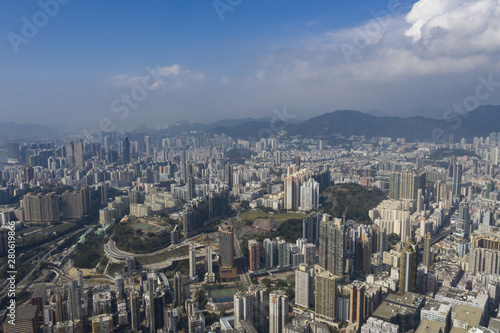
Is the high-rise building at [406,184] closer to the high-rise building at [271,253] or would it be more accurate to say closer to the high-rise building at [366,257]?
the high-rise building at [366,257]

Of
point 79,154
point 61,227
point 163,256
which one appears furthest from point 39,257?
point 79,154

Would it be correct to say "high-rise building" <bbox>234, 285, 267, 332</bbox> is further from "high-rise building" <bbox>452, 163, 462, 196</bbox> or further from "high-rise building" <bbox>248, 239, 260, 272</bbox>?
"high-rise building" <bbox>452, 163, 462, 196</bbox>

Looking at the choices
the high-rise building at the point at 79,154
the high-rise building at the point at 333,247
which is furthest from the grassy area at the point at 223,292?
the high-rise building at the point at 79,154

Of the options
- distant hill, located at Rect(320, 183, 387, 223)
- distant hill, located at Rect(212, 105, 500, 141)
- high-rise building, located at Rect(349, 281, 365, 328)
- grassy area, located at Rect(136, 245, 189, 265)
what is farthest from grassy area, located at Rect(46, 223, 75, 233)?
distant hill, located at Rect(212, 105, 500, 141)

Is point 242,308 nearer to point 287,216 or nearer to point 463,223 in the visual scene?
point 287,216

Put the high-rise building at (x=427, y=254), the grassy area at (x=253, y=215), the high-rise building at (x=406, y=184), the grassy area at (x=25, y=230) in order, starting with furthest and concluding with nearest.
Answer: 1. the high-rise building at (x=406, y=184)
2. the grassy area at (x=253, y=215)
3. the grassy area at (x=25, y=230)
4. the high-rise building at (x=427, y=254)

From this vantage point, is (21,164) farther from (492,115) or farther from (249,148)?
(492,115)

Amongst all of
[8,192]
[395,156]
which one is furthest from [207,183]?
[395,156]
